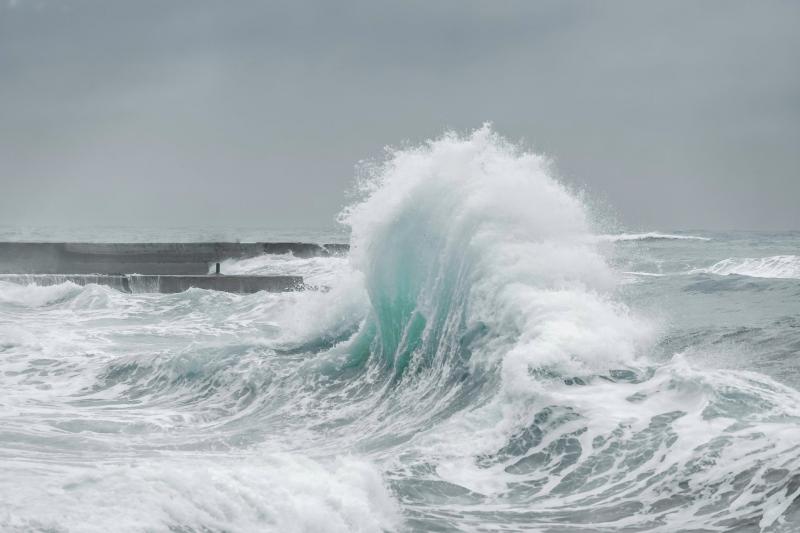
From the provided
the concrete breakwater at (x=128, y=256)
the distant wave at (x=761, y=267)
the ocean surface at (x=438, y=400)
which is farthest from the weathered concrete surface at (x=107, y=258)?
the distant wave at (x=761, y=267)

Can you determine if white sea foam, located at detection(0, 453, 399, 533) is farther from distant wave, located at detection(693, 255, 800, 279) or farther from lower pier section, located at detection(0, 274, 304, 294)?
distant wave, located at detection(693, 255, 800, 279)

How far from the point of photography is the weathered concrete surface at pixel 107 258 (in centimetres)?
2803

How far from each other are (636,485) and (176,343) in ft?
29.8

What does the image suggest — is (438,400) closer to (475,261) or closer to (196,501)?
(475,261)

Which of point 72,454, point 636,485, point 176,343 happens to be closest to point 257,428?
point 72,454

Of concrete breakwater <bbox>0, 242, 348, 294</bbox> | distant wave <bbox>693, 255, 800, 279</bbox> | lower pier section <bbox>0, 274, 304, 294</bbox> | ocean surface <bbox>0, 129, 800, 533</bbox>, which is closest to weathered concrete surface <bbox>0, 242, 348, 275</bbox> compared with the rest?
concrete breakwater <bbox>0, 242, 348, 294</bbox>

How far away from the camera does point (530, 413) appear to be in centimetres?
645

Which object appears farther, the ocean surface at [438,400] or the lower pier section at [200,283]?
the lower pier section at [200,283]

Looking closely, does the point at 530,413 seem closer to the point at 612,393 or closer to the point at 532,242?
the point at 612,393

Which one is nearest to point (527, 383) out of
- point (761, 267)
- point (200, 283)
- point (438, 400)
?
point (438, 400)

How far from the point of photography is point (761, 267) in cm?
2762

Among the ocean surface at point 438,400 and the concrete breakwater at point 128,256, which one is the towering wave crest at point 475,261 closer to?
the ocean surface at point 438,400

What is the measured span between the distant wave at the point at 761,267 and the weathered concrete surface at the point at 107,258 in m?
15.9

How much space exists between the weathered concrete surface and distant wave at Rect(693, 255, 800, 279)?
52.1 ft
